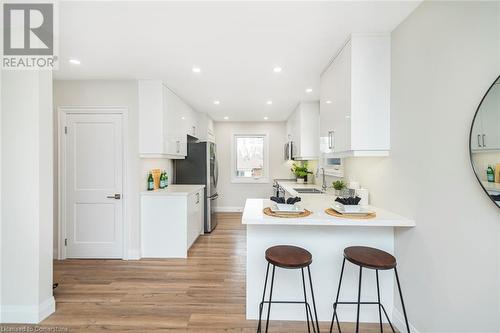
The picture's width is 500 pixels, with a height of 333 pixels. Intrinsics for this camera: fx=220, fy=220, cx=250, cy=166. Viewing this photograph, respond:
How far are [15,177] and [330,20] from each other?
2.95 m

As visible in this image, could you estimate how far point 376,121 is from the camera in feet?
6.57

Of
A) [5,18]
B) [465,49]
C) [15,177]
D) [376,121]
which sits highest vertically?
[5,18]

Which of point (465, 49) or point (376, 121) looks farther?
point (376, 121)

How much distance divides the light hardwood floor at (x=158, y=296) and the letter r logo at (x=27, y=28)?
2386mm

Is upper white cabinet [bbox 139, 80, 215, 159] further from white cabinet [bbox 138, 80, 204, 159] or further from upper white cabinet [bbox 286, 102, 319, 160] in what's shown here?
upper white cabinet [bbox 286, 102, 319, 160]

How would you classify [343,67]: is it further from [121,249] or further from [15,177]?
[121,249]

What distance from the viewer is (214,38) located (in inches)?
80.5

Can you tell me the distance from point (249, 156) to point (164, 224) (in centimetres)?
357

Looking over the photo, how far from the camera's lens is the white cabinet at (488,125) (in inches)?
43.7

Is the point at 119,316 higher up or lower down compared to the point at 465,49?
lower down

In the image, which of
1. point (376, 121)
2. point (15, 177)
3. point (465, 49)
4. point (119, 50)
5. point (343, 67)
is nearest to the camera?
point (465, 49)

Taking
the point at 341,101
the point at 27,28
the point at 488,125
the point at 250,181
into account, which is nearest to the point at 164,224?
the point at 27,28

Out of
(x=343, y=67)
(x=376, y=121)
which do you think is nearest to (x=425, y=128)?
(x=376, y=121)

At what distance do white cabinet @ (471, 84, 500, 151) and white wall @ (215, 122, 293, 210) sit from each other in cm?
509
